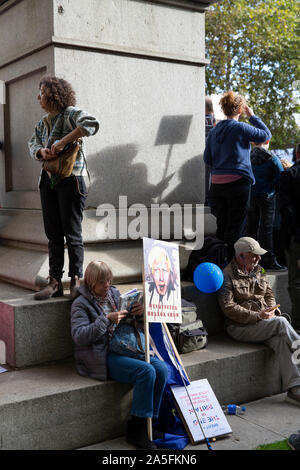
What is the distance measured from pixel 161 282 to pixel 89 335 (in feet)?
2.09

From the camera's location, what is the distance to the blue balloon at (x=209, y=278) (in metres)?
4.73

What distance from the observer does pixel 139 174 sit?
5.59 m

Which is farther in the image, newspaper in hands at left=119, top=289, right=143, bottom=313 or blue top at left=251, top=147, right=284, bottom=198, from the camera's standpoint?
blue top at left=251, top=147, right=284, bottom=198

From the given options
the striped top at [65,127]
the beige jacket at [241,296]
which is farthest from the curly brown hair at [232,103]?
the striped top at [65,127]

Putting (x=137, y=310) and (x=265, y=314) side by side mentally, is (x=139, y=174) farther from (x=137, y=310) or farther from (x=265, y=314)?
(x=137, y=310)

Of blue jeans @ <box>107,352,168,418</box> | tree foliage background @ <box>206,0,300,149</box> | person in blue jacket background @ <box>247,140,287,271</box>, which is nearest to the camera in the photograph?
blue jeans @ <box>107,352,168,418</box>

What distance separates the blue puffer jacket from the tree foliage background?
12.5m

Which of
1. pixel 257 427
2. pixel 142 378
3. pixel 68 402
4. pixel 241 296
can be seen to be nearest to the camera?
pixel 68 402

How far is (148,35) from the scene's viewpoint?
18.1 ft

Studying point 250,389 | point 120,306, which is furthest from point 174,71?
point 250,389

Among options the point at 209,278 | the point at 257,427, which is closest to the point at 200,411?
the point at 257,427

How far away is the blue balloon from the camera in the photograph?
4.73m

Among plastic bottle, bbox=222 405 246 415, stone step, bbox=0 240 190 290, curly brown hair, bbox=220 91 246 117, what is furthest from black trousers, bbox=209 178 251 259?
plastic bottle, bbox=222 405 246 415

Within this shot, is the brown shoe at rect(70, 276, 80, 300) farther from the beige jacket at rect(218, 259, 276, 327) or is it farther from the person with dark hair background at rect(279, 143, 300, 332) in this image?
the person with dark hair background at rect(279, 143, 300, 332)
